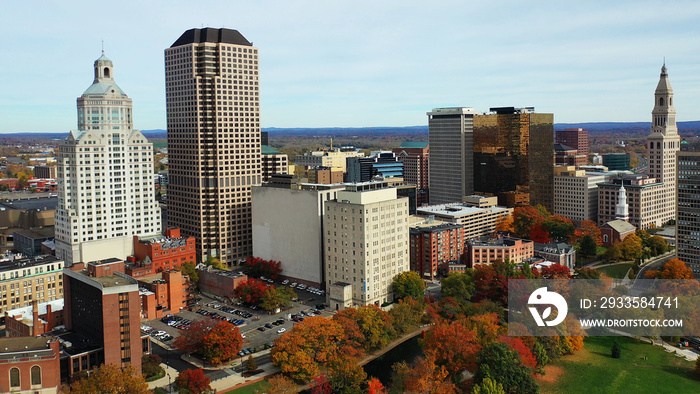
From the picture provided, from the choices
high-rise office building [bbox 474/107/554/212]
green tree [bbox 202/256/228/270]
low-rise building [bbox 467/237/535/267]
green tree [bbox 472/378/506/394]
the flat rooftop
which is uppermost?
high-rise office building [bbox 474/107/554/212]

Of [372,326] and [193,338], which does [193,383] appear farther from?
[372,326]

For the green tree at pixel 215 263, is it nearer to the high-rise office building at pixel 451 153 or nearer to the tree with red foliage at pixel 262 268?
the tree with red foliage at pixel 262 268

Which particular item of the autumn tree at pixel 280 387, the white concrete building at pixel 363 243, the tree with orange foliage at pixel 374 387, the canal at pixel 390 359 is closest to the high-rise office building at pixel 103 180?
the white concrete building at pixel 363 243

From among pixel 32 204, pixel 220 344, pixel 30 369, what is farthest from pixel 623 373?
pixel 32 204

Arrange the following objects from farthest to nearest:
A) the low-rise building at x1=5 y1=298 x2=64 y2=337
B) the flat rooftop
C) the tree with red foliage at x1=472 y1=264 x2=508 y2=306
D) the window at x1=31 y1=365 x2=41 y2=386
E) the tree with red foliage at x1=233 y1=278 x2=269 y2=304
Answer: the flat rooftop → the tree with red foliage at x1=233 y1=278 x2=269 y2=304 → the tree with red foliage at x1=472 y1=264 x2=508 y2=306 → the low-rise building at x1=5 y1=298 x2=64 y2=337 → the window at x1=31 y1=365 x2=41 y2=386

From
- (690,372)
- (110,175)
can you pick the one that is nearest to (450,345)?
(690,372)

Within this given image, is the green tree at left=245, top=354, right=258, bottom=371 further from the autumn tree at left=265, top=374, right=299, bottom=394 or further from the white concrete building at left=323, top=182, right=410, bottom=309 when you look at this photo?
the white concrete building at left=323, top=182, right=410, bottom=309

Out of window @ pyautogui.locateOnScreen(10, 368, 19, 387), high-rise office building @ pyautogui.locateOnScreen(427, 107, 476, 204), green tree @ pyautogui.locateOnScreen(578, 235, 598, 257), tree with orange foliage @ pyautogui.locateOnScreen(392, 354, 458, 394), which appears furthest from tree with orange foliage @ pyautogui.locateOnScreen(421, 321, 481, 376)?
high-rise office building @ pyautogui.locateOnScreen(427, 107, 476, 204)

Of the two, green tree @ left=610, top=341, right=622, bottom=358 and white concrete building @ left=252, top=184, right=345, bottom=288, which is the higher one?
white concrete building @ left=252, top=184, right=345, bottom=288
